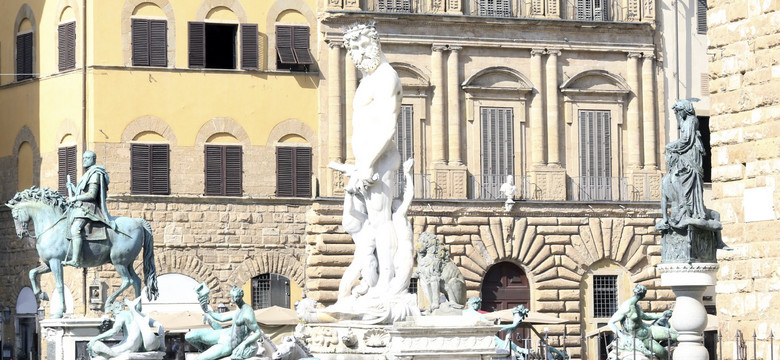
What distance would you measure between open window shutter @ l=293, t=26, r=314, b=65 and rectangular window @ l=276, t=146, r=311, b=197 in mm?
2151

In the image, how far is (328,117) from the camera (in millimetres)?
42500

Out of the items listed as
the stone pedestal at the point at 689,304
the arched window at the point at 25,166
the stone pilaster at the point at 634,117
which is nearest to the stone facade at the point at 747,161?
the stone pedestal at the point at 689,304

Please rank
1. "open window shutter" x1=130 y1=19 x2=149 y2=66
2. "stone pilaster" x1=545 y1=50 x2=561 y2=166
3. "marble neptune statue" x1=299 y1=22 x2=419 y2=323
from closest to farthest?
"marble neptune statue" x1=299 y1=22 x2=419 y2=323 → "open window shutter" x1=130 y1=19 x2=149 y2=66 → "stone pilaster" x1=545 y1=50 x2=561 y2=166

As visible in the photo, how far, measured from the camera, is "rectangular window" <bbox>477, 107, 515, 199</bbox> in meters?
43.8

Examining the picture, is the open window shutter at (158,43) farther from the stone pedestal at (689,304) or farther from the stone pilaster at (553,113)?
the stone pedestal at (689,304)

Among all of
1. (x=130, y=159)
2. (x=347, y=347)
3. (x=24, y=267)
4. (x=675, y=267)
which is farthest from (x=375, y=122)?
(x=24, y=267)

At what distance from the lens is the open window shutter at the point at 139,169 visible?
135 ft

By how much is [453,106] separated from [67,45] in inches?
377

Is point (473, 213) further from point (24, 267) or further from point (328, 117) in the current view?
point (24, 267)

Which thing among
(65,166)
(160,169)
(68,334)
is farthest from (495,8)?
(68,334)

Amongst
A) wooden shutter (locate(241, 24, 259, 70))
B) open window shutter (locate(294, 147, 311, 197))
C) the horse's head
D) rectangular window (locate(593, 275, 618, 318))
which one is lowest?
rectangular window (locate(593, 275, 618, 318))

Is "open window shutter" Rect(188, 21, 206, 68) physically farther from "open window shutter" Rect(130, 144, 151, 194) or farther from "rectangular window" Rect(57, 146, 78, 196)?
"rectangular window" Rect(57, 146, 78, 196)

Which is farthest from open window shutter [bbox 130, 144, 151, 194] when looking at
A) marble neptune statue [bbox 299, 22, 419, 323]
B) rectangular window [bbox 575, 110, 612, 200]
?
marble neptune statue [bbox 299, 22, 419, 323]

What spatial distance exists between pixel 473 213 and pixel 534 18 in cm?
521
